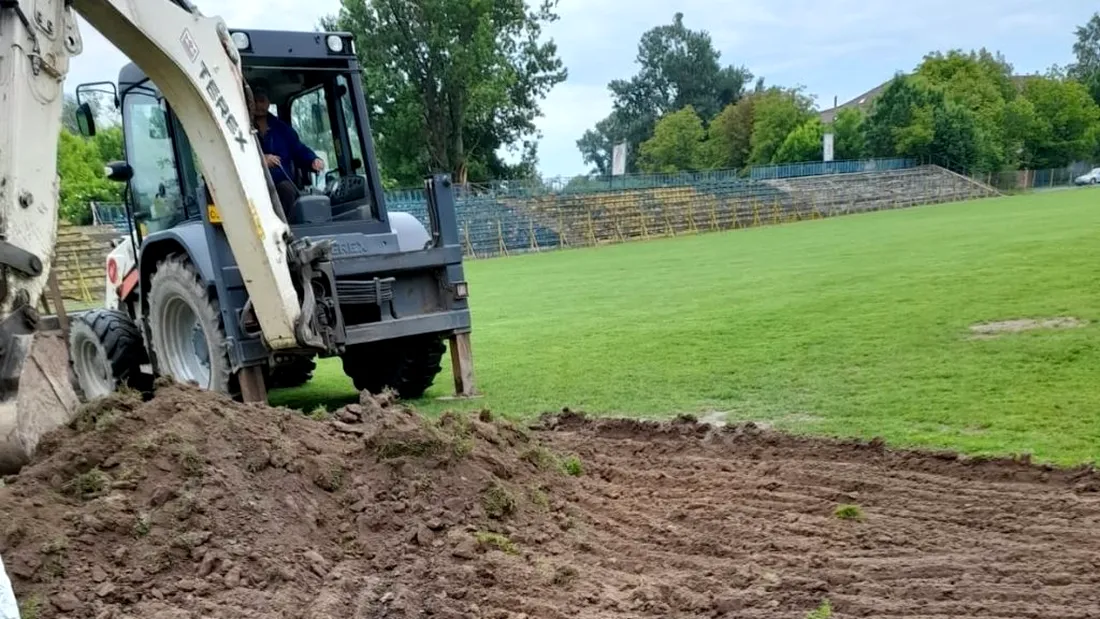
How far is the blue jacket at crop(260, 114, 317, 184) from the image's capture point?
7562 millimetres

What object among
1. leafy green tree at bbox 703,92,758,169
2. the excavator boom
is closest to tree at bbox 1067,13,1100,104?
leafy green tree at bbox 703,92,758,169

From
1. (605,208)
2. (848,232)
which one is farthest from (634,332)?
(605,208)

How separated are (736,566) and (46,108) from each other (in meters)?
3.82

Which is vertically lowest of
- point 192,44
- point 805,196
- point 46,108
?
point 805,196

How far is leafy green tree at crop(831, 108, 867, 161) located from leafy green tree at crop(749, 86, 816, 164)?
364cm

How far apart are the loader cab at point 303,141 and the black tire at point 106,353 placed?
3.14ft

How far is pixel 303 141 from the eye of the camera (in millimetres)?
8031

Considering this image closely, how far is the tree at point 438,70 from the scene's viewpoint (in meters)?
47.5

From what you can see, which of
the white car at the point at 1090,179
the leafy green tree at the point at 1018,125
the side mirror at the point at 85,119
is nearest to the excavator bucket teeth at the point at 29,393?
the side mirror at the point at 85,119

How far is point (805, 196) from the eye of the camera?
5034cm

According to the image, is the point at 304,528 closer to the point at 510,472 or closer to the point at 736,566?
the point at 510,472

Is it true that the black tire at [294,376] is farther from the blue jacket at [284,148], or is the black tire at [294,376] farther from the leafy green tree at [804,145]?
the leafy green tree at [804,145]

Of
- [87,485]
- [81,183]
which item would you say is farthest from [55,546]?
[81,183]

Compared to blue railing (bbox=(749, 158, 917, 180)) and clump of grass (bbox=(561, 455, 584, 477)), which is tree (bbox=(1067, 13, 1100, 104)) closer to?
blue railing (bbox=(749, 158, 917, 180))
